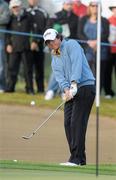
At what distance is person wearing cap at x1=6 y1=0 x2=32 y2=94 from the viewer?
17547 mm

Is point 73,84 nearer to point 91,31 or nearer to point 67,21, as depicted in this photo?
point 91,31

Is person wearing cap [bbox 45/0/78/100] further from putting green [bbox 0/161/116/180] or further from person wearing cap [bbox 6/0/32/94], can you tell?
putting green [bbox 0/161/116/180]

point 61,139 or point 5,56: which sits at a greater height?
point 5,56

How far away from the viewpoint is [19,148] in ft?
42.8

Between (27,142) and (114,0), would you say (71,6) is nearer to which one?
(114,0)

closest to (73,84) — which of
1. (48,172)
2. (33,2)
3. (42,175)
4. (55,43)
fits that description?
(55,43)

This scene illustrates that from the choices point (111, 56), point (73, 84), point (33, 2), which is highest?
point (33, 2)

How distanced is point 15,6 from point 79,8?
4.29ft

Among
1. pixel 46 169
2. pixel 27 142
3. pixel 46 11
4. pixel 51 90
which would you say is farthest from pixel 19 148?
pixel 46 11

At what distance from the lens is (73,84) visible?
10.8m

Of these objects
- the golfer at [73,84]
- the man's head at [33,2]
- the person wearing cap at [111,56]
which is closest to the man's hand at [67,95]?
the golfer at [73,84]

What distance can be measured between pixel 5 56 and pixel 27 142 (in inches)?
180

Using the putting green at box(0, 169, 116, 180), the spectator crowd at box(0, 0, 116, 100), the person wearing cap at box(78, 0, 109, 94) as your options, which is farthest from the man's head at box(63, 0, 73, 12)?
the putting green at box(0, 169, 116, 180)

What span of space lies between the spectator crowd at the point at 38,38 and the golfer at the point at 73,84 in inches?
237
